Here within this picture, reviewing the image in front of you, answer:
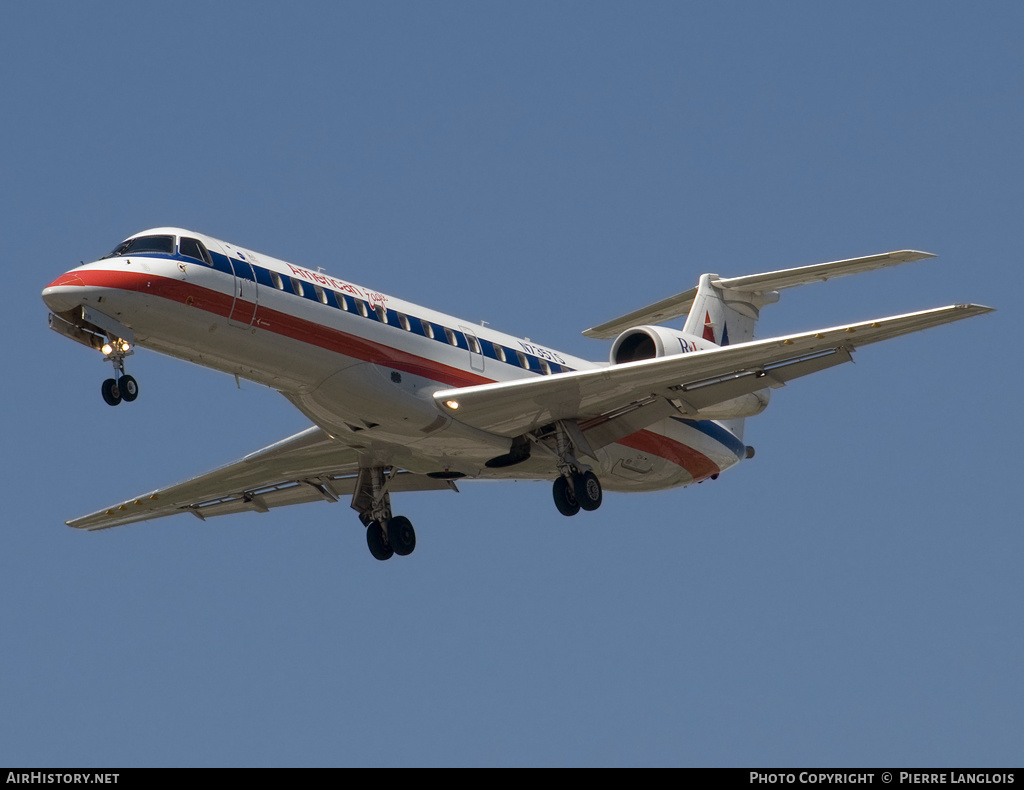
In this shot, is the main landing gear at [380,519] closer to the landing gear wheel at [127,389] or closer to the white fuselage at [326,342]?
the white fuselage at [326,342]

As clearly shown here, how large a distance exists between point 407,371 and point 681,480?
7.05 meters

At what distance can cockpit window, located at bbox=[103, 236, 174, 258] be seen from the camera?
71.8ft

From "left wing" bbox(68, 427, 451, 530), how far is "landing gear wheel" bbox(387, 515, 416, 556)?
0.76 meters

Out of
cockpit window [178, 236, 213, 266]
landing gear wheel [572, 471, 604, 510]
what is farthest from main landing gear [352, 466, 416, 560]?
cockpit window [178, 236, 213, 266]

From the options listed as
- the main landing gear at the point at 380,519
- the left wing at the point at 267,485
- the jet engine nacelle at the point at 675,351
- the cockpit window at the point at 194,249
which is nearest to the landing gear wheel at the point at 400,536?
the main landing gear at the point at 380,519

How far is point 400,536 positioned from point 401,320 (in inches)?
188

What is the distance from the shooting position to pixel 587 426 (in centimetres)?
2597

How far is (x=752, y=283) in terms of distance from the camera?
1128 inches

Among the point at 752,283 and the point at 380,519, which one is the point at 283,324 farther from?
the point at 752,283

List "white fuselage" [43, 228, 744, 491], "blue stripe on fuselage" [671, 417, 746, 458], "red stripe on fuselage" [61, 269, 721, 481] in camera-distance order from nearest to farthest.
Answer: "red stripe on fuselage" [61, 269, 721, 481]
"white fuselage" [43, 228, 744, 491]
"blue stripe on fuselage" [671, 417, 746, 458]

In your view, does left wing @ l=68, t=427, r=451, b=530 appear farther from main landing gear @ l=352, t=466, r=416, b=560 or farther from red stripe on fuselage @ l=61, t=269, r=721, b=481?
red stripe on fuselage @ l=61, t=269, r=721, b=481

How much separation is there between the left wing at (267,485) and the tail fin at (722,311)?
560 cm

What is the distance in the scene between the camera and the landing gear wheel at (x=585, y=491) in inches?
1004

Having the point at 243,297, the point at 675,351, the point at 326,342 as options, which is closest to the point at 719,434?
the point at 675,351
